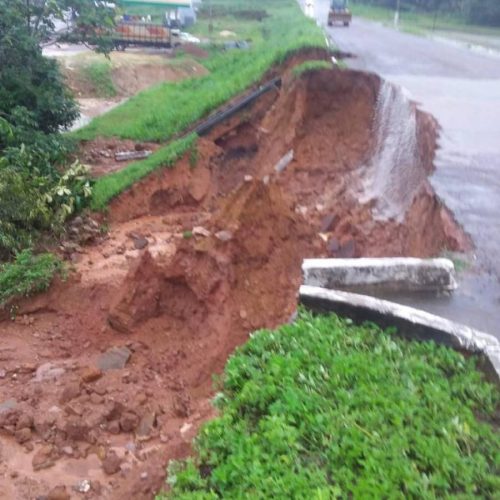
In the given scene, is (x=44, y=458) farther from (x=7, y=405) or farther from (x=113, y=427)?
(x=7, y=405)

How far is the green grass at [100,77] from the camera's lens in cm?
2270

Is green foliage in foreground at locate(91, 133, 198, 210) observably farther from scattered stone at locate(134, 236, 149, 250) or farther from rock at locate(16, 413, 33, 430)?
rock at locate(16, 413, 33, 430)

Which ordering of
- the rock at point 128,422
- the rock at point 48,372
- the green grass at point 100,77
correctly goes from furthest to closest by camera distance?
the green grass at point 100,77
the rock at point 48,372
the rock at point 128,422

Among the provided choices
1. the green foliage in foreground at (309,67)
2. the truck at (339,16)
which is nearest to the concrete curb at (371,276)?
the green foliage in foreground at (309,67)

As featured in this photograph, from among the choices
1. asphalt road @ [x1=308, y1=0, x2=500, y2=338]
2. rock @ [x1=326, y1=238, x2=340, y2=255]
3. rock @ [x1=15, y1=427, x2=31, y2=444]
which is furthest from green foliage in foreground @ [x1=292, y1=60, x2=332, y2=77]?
rock @ [x1=15, y1=427, x2=31, y2=444]

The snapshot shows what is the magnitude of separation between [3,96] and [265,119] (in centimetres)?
525

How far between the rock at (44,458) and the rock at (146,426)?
2.62 feet

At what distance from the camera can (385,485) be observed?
3.41m

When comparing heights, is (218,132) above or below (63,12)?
below

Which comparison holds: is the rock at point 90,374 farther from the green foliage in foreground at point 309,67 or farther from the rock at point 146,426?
the green foliage in foreground at point 309,67

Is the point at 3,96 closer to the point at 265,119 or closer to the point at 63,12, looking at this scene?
the point at 63,12

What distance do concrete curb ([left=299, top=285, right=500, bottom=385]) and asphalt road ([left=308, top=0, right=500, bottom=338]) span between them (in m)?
0.44

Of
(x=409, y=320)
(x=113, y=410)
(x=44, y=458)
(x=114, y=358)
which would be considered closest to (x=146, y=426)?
(x=113, y=410)

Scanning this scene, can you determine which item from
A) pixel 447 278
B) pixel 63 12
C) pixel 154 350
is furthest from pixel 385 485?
pixel 63 12
